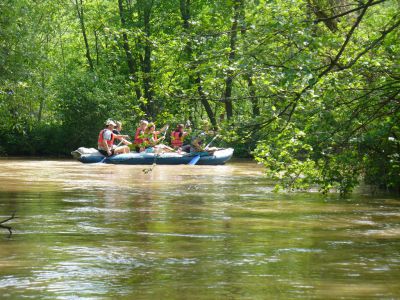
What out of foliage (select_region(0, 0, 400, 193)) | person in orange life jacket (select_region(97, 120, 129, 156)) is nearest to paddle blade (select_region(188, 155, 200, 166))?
person in orange life jacket (select_region(97, 120, 129, 156))

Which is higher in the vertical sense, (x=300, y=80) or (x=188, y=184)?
(x=300, y=80)

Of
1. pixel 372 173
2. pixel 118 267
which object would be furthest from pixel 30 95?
pixel 118 267

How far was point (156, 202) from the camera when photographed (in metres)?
14.0

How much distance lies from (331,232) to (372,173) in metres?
5.12

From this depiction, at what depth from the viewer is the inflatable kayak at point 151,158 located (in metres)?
26.5

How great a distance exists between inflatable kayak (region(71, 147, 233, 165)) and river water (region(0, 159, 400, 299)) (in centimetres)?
991

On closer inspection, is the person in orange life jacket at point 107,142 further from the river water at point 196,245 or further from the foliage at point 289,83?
the river water at point 196,245

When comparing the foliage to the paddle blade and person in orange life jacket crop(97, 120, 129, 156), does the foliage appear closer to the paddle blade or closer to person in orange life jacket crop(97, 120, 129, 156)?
person in orange life jacket crop(97, 120, 129, 156)

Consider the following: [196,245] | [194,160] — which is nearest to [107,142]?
[194,160]

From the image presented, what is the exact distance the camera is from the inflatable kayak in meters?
26.5

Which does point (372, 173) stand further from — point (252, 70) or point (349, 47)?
point (252, 70)

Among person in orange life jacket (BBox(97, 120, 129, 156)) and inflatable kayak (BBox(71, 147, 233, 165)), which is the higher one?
person in orange life jacket (BBox(97, 120, 129, 156))

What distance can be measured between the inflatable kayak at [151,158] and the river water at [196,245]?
991 centimetres

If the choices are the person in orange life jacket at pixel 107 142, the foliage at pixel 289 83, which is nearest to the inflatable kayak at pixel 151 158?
the person in orange life jacket at pixel 107 142
